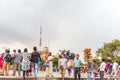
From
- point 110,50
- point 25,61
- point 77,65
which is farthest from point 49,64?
point 110,50

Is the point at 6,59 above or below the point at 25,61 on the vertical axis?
above

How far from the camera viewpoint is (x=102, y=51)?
346ft

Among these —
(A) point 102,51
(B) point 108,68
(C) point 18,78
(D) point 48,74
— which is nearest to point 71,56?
(D) point 48,74

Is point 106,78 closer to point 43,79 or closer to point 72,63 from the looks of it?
point 72,63

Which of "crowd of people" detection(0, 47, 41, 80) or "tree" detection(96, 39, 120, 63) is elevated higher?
"tree" detection(96, 39, 120, 63)

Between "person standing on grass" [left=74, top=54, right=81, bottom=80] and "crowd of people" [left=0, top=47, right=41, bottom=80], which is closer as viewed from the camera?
"crowd of people" [left=0, top=47, right=41, bottom=80]

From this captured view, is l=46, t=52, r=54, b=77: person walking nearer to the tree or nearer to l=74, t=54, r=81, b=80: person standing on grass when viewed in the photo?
l=74, t=54, r=81, b=80: person standing on grass

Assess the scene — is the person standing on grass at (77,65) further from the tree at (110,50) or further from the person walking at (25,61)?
the tree at (110,50)

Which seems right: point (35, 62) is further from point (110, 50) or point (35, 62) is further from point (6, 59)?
point (110, 50)

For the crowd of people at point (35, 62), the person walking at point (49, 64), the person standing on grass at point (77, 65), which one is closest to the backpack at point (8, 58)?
the crowd of people at point (35, 62)

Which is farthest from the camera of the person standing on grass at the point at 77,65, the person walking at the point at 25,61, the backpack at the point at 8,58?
the person standing on grass at the point at 77,65

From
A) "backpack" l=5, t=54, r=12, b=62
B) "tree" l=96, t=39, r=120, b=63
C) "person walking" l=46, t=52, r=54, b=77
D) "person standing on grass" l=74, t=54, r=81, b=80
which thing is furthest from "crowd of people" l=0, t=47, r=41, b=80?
"tree" l=96, t=39, r=120, b=63

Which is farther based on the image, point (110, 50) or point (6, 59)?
point (110, 50)

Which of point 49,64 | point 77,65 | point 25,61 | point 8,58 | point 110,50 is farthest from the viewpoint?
point 110,50
